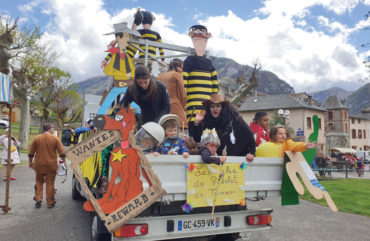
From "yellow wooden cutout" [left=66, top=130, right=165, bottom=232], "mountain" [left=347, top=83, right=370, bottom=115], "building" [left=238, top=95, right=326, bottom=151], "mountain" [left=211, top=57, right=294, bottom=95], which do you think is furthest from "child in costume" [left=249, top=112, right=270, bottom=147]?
"mountain" [left=347, top=83, right=370, bottom=115]

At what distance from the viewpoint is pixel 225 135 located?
3537mm

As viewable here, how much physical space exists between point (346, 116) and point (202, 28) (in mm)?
55518

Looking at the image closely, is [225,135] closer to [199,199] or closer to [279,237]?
[199,199]

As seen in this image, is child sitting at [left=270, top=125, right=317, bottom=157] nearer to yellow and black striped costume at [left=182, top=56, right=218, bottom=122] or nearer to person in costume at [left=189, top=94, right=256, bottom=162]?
person in costume at [left=189, top=94, right=256, bottom=162]

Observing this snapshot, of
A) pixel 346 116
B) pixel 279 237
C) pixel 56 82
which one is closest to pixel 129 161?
pixel 279 237

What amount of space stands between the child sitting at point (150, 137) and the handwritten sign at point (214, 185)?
0.60 m

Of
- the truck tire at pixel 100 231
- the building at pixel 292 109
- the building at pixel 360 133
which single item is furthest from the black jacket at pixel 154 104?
the building at pixel 360 133

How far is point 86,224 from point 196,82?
3.20 metres

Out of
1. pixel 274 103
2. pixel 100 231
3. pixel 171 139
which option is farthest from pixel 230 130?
pixel 274 103

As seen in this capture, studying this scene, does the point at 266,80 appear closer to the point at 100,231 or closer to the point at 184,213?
the point at 184,213

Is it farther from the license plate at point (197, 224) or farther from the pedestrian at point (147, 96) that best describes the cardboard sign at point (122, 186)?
the pedestrian at point (147, 96)

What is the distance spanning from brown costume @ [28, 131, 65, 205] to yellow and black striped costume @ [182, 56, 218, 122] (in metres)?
3.03

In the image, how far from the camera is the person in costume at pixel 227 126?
3395mm

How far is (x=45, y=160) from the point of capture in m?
5.59
